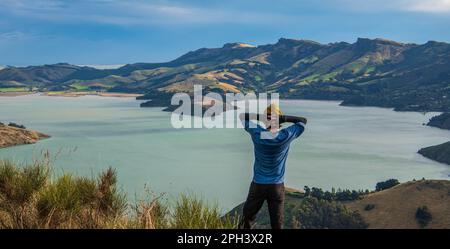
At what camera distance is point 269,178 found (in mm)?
6430

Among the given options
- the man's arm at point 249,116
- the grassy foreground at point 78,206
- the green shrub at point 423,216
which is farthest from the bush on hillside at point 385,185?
the man's arm at point 249,116

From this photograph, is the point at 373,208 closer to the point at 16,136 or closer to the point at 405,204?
the point at 405,204

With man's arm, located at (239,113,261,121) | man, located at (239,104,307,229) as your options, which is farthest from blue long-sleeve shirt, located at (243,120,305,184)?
man's arm, located at (239,113,261,121)

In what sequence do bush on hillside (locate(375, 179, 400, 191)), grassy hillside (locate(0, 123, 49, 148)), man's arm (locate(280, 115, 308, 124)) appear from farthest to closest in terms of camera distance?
grassy hillside (locate(0, 123, 49, 148)) < bush on hillside (locate(375, 179, 400, 191)) < man's arm (locate(280, 115, 308, 124))

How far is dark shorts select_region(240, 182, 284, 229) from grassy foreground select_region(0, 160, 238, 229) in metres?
0.30

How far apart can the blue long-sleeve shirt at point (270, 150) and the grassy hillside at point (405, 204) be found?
50706 mm

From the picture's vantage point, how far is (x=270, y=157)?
20.9 ft

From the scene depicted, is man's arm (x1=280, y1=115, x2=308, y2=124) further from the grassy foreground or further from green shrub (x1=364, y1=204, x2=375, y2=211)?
green shrub (x1=364, y1=204, x2=375, y2=211)

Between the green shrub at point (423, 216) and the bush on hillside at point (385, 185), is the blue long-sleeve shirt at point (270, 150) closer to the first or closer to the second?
the green shrub at point (423, 216)

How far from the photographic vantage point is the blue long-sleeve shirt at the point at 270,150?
6.27m

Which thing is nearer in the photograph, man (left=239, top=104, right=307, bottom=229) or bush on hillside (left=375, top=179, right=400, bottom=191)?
man (left=239, top=104, right=307, bottom=229)

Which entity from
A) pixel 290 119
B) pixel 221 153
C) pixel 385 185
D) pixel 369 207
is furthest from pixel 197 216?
pixel 221 153

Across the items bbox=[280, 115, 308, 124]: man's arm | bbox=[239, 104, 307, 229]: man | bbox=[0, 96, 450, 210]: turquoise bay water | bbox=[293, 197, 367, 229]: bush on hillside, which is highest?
bbox=[280, 115, 308, 124]: man's arm

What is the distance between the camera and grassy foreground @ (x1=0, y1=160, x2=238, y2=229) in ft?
20.3
